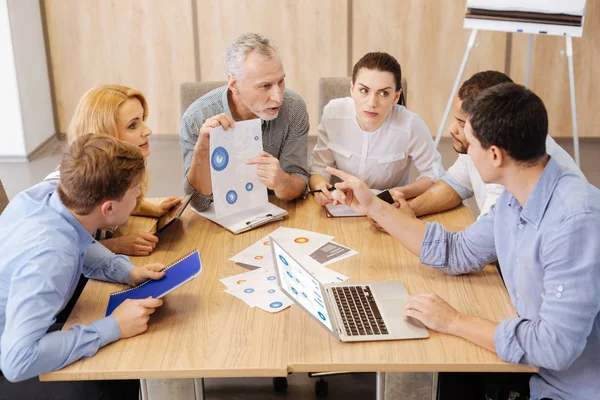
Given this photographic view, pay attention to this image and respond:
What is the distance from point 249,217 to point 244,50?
0.66 meters

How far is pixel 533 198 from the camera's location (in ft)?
5.62

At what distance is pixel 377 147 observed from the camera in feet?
9.33

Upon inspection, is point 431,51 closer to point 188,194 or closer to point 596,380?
point 188,194

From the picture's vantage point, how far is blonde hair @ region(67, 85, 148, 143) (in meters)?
2.25

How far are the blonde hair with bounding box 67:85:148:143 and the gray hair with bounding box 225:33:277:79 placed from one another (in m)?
0.49

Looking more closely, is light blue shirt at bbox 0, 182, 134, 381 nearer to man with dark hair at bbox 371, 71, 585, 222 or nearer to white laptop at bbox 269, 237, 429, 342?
white laptop at bbox 269, 237, 429, 342

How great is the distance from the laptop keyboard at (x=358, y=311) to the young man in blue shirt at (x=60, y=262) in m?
0.50

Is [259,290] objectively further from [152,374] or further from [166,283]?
[152,374]

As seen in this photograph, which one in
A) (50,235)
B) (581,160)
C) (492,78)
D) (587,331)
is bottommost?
(581,160)

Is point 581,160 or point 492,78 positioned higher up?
point 492,78

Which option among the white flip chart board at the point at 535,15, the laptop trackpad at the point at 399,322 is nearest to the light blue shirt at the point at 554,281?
the laptop trackpad at the point at 399,322

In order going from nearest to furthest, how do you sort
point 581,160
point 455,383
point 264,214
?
point 455,383
point 264,214
point 581,160

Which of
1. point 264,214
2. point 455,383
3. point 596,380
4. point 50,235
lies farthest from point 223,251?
point 596,380

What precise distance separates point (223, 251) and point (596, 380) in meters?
1.15
